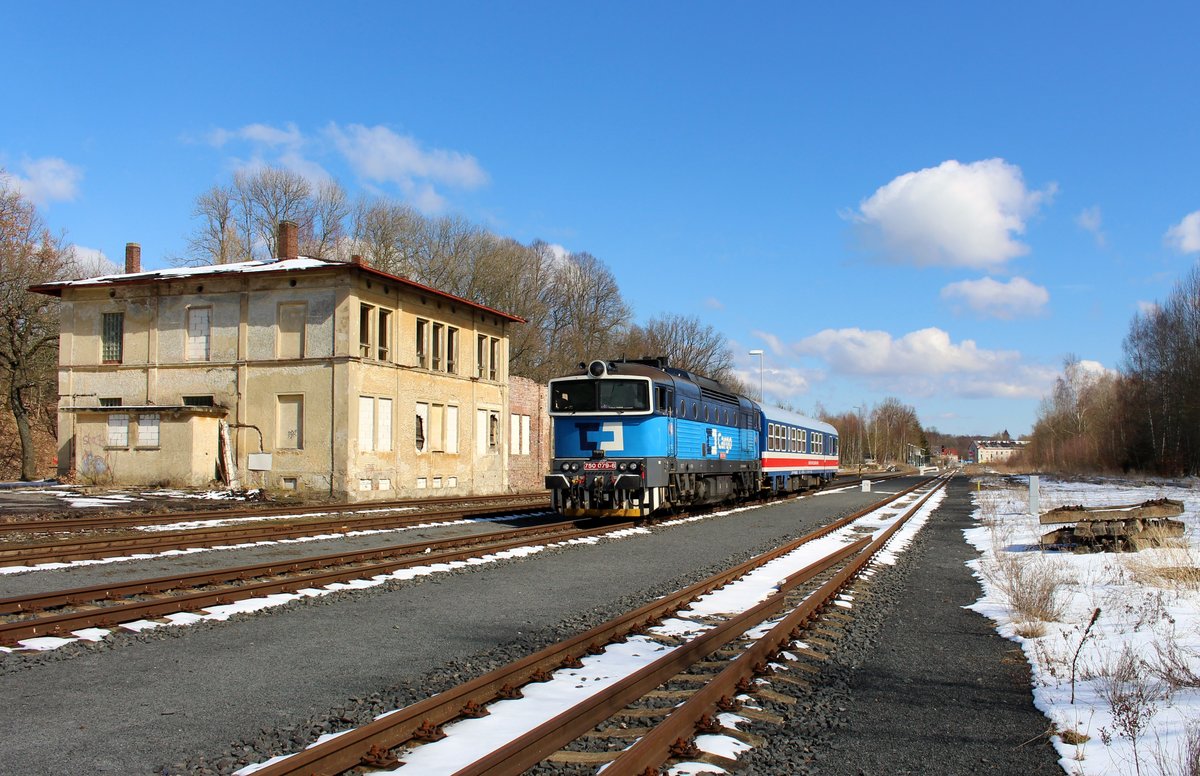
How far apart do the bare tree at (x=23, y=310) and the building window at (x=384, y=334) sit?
17.2 metres

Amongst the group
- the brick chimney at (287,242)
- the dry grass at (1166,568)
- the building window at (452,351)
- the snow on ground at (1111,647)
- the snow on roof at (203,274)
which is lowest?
the snow on ground at (1111,647)

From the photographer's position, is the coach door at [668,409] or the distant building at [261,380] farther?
the distant building at [261,380]

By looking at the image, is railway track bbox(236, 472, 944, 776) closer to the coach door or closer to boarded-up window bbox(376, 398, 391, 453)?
the coach door

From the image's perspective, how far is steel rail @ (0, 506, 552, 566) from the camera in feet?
41.5

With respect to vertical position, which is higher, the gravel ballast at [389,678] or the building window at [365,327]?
the building window at [365,327]

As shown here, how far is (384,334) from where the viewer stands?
30844 mm

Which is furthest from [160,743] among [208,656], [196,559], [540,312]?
[540,312]

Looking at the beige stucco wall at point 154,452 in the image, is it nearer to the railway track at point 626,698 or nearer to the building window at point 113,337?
the building window at point 113,337

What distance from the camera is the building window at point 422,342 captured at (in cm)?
3266

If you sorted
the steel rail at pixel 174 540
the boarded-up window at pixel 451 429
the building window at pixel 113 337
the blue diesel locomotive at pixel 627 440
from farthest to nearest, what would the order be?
the boarded-up window at pixel 451 429, the building window at pixel 113 337, the blue diesel locomotive at pixel 627 440, the steel rail at pixel 174 540

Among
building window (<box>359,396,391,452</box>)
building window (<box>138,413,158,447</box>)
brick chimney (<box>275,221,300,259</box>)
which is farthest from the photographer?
brick chimney (<box>275,221,300,259</box>)

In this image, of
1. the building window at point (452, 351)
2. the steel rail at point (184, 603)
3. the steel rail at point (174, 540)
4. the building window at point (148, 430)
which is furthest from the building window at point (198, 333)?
the steel rail at point (184, 603)

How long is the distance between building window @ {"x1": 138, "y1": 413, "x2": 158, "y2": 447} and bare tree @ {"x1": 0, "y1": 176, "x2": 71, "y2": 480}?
1228 cm

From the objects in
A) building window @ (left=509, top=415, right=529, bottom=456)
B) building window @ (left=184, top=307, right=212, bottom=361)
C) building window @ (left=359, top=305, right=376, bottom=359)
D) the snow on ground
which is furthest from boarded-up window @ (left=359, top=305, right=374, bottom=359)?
the snow on ground
